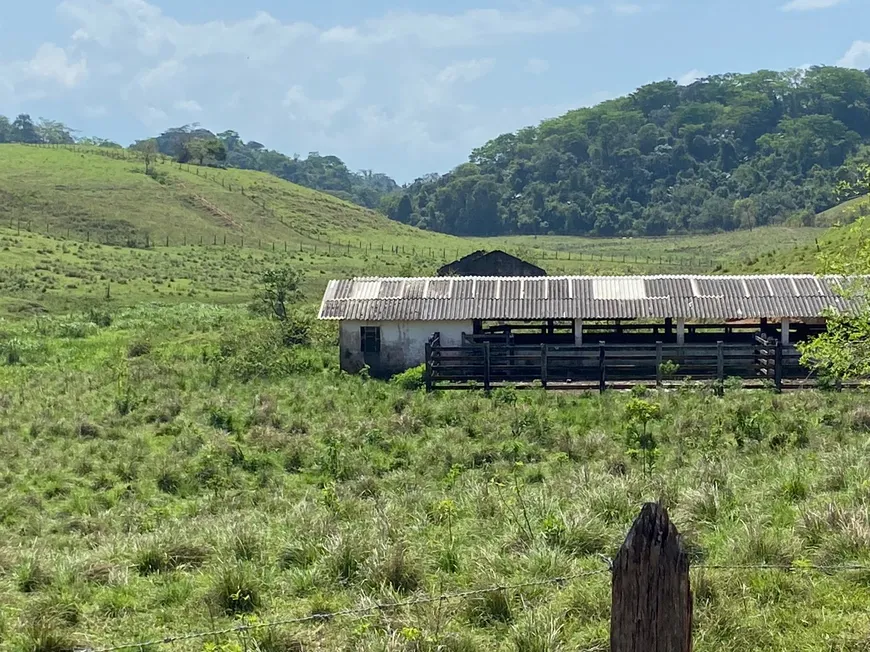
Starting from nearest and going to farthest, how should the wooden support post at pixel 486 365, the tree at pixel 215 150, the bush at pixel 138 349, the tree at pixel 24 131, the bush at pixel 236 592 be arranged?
the bush at pixel 236 592
the wooden support post at pixel 486 365
the bush at pixel 138 349
the tree at pixel 215 150
the tree at pixel 24 131

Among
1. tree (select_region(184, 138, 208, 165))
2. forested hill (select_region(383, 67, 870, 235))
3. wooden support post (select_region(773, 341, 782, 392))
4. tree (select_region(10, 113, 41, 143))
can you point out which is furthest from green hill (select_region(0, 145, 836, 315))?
tree (select_region(10, 113, 41, 143))

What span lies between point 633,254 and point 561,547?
281ft

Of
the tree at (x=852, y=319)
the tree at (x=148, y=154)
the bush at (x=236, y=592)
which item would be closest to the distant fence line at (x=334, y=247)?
the tree at (x=148, y=154)

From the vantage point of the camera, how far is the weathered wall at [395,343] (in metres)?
26.0

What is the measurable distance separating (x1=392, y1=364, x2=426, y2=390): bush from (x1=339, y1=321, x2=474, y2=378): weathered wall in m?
1.97

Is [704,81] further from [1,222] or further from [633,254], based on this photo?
[1,222]

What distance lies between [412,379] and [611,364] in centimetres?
478

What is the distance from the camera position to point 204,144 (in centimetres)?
11612

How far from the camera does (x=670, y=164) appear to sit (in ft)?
488

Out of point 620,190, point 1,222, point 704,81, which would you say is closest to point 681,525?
point 1,222

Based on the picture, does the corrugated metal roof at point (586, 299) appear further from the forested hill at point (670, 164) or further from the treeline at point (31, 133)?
the treeline at point (31, 133)

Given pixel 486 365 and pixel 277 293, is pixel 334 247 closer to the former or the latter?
pixel 277 293

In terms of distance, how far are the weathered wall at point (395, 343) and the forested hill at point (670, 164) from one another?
310ft

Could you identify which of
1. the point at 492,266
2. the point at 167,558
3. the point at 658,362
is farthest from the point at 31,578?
the point at 492,266
